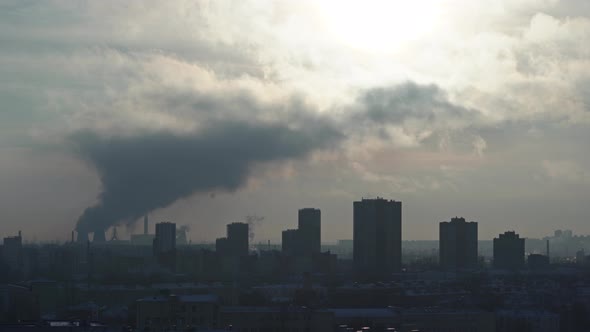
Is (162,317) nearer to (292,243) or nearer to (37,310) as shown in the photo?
(37,310)

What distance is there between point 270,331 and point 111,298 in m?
26.0

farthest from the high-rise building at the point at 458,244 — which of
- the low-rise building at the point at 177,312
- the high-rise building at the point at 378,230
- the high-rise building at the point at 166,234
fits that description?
the low-rise building at the point at 177,312

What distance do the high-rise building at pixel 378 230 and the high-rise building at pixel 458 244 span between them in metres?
14.0

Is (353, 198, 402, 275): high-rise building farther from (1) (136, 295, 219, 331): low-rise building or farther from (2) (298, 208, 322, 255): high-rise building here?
(1) (136, 295, 219, 331): low-rise building

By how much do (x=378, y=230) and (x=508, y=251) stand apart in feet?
87.9

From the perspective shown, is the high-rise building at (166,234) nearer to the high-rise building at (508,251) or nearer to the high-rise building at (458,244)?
the high-rise building at (458,244)

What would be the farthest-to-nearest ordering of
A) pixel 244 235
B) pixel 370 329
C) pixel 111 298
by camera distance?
pixel 244 235, pixel 111 298, pixel 370 329

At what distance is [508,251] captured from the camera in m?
136

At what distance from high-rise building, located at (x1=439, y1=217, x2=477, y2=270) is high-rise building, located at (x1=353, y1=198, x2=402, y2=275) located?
14.0 metres

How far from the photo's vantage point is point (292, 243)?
13475 centimetres

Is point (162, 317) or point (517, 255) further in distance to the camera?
point (517, 255)

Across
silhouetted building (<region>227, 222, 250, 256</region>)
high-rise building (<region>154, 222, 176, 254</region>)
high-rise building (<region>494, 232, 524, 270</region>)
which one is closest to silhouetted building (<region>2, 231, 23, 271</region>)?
high-rise building (<region>154, 222, 176, 254</region>)

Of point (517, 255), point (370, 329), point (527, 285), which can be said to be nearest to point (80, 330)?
point (370, 329)

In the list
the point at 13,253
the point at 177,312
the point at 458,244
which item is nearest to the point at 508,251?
the point at 458,244
